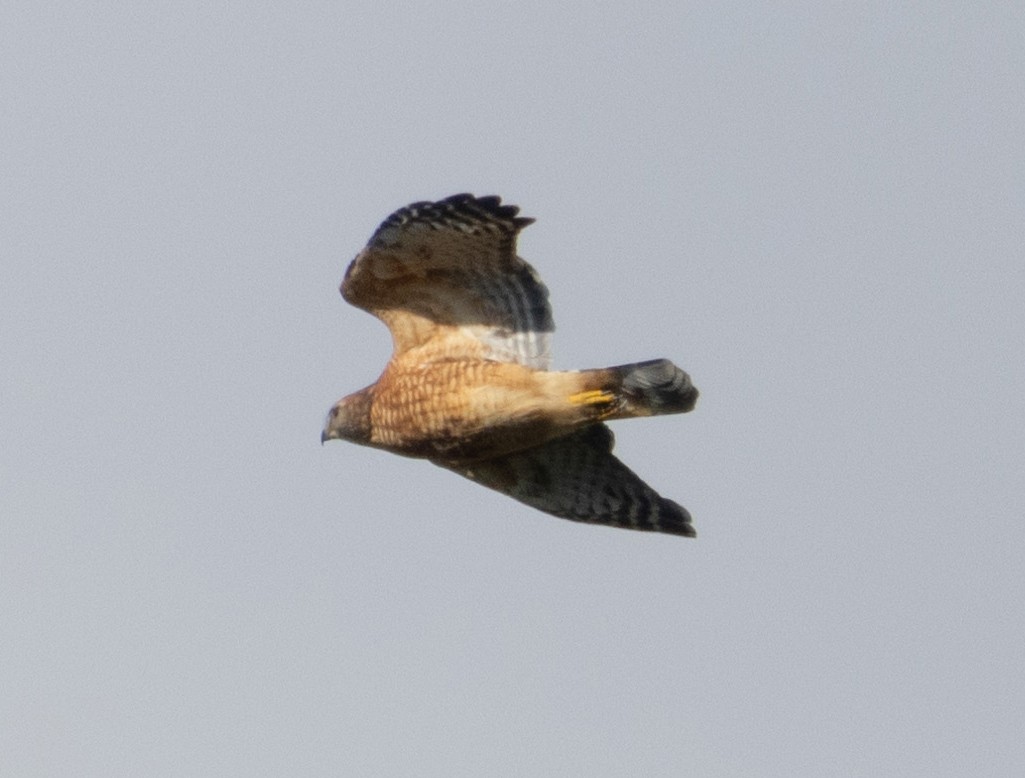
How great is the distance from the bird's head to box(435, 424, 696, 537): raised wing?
0.73 meters

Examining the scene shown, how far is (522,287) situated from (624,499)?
1771mm

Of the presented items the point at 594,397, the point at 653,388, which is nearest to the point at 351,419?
the point at 594,397

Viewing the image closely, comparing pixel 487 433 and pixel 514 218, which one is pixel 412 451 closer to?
pixel 487 433

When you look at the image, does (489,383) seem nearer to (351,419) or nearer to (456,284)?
(456,284)

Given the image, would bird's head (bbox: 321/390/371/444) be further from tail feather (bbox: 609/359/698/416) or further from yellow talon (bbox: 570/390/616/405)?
tail feather (bbox: 609/359/698/416)

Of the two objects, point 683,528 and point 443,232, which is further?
point 683,528

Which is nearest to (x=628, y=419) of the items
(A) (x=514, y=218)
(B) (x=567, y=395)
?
Answer: (B) (x=567, y=395)

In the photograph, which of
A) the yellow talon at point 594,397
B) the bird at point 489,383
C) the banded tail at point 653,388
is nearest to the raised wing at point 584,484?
the bird at point 489,383

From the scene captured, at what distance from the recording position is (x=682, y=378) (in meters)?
16.2

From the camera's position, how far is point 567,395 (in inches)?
653

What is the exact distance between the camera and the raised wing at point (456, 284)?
1639 centimetres

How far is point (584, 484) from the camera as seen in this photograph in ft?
58.4

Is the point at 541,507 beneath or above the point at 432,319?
beneath

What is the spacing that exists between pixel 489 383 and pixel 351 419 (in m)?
1.41
